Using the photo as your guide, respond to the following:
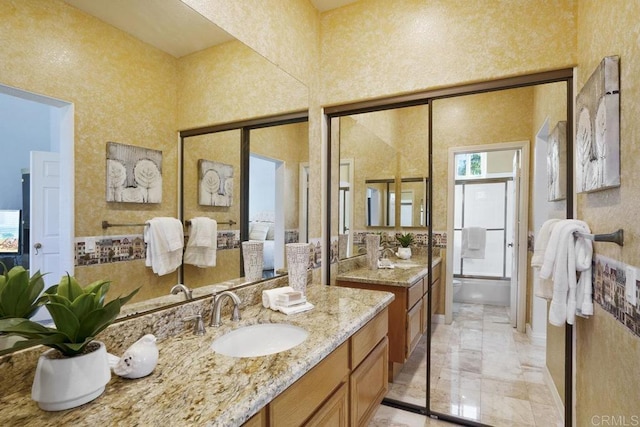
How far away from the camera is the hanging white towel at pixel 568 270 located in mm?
1489

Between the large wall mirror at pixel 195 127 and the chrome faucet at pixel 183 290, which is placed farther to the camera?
the chrome faucet at pixel 183 290

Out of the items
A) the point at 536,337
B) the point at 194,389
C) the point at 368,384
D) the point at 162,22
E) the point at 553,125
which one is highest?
the point at 162,22

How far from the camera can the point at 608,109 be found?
1.23 meters

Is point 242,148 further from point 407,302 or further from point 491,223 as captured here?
point 491,223

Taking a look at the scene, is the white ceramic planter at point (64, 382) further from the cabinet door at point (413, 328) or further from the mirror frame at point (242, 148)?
the cabinet door at point (413, 328)

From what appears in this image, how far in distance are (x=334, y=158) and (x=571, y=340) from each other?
1923 mm

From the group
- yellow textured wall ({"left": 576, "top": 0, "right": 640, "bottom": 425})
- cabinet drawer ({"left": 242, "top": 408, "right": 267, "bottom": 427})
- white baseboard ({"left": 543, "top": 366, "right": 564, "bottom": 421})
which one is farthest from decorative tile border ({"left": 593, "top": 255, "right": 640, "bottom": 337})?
cabinet drawer ({"left": 242, "top": 408, "right": 267, "bottom": 427})

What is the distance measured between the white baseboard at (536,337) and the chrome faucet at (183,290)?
2165 millimetres

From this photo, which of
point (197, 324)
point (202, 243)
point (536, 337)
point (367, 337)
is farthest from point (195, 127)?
point (536, 337)

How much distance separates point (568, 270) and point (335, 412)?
4.17 ft

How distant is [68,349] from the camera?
2.62 ft

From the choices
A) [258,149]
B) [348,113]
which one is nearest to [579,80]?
[348,113]

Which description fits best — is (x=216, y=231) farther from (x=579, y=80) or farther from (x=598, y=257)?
(x=579, y=80)

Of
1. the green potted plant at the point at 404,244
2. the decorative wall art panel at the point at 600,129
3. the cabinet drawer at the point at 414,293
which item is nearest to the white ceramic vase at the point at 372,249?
the green potted plant at the point at 404,244
